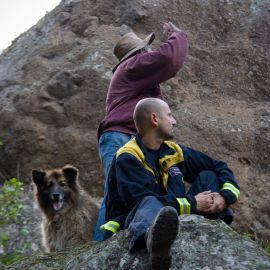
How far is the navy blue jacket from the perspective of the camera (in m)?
4.94

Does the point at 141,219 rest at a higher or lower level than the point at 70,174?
lower

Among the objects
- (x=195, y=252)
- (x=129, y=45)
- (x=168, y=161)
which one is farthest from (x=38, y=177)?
(x=195, y=252)

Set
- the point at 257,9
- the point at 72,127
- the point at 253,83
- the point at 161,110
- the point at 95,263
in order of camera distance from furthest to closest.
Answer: the point at 257,9
the point at 253,83
the point at 72,127
the point at 161,110
the point at 95,263

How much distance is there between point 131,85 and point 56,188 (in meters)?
2.35

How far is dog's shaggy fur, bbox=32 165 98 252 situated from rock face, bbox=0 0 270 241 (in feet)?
4.67

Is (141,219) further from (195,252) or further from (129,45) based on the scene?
(129,45)

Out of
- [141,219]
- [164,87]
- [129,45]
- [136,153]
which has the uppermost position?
[129,45]

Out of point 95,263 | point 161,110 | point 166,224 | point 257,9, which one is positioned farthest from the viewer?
point 257,9

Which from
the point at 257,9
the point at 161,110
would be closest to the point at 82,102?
the point at 257,9

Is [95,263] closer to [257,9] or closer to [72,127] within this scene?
[72,127]

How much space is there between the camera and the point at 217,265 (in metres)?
4.17

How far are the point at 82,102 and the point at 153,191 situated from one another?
19.0 feet

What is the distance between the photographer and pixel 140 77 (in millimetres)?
6625

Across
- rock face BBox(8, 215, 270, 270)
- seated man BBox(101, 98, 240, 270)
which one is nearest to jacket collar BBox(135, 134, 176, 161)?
seated man BBox(101, 98, 240, 270)
